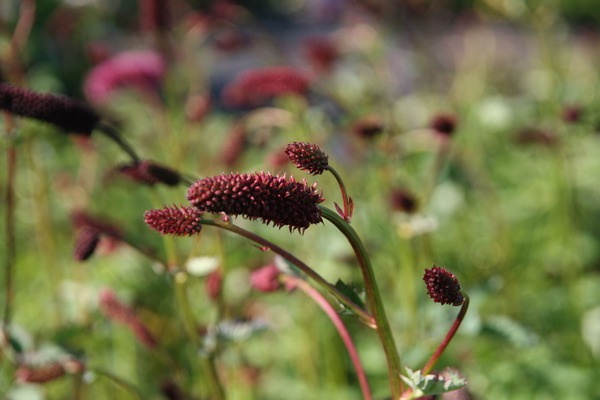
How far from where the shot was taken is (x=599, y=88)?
12.6 ft

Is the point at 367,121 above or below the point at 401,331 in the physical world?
above

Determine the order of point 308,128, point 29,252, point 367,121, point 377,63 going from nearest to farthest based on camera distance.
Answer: point 367,121
point 308,128
point 377,63
point 29,252

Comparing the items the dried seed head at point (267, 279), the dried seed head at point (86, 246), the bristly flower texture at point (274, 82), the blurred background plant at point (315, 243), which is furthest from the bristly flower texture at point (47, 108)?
the bristly flower texture at point (274, 82)

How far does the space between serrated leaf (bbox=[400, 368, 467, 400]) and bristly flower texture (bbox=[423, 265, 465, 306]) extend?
0.38 feet

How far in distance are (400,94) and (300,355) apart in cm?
262

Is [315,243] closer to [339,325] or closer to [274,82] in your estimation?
[274,82]

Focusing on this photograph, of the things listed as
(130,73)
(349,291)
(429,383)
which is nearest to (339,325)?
(349,291)

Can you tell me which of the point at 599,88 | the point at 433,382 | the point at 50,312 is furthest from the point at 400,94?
the point at 433,382

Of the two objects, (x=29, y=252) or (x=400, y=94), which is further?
(x=400, y=94)

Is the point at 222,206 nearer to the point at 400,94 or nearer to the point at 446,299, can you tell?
the point at 446,299

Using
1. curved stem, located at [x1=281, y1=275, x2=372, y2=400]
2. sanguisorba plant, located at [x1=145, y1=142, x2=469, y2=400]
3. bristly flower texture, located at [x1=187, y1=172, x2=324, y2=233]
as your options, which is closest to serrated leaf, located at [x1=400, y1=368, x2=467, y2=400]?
sanguisorba plant, located at [x1=145, y1=142, x2=469, y2=400]

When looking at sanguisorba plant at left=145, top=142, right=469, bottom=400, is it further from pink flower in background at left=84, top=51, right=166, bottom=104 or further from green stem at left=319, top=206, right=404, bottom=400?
pink flower in background at left=84, top=51, right=166, bottom=104

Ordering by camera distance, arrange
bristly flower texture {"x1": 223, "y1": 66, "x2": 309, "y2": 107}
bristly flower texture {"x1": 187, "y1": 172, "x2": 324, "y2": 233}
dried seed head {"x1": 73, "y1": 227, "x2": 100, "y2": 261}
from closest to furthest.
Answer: bristly flower texture {"x1": 187, "y1": 172, "x2": 324, "y2": 233} → dried seed head {"x1": 73, "y1": 227, "x2": 100, "y2": 261} → bristly flower texture {"x1": 223, "y1": 66, "x2": 309, "y2": 107}

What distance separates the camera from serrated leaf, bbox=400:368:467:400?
84 centimetres
